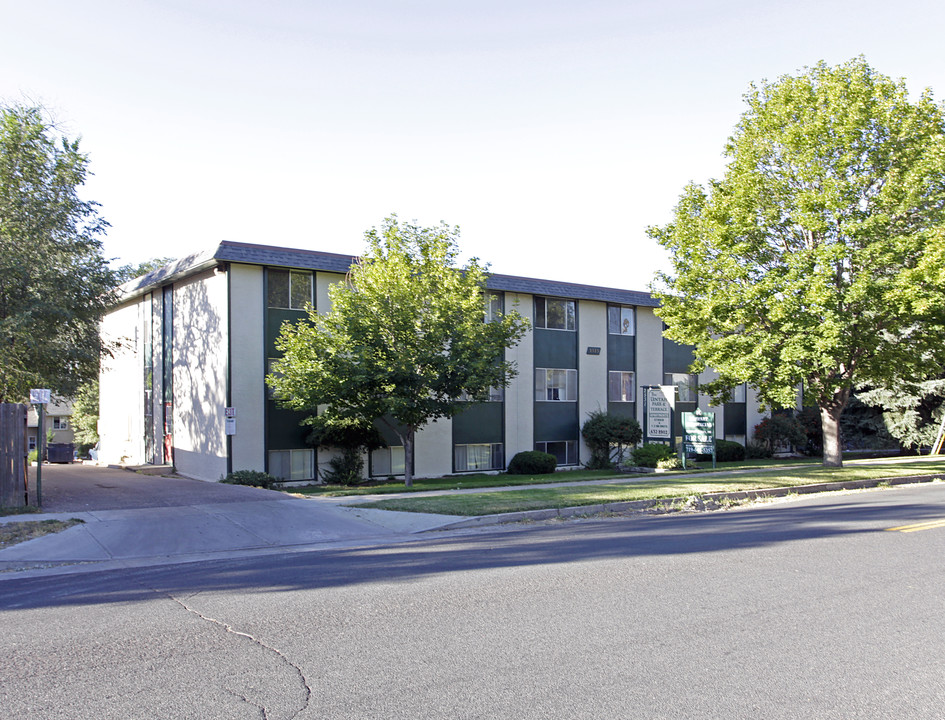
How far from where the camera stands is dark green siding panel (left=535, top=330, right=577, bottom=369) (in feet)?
103

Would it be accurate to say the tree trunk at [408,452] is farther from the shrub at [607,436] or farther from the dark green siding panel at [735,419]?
the dark green siding panel at [735,419]

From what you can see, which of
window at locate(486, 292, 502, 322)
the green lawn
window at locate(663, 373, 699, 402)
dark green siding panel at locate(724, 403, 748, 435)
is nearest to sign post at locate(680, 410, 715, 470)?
the green lawn

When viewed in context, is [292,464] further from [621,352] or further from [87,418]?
[87,418]

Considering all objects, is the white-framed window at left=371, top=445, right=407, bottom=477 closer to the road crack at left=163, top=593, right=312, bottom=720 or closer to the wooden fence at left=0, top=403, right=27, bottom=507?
the wooden fence at left=0, top=403, right=27, bottom=507

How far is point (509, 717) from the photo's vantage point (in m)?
4.55

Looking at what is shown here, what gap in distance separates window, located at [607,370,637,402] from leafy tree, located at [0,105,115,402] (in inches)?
793

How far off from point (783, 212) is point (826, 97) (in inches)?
124

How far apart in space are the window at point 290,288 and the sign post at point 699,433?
46.3 ft

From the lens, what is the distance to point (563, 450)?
105 ft

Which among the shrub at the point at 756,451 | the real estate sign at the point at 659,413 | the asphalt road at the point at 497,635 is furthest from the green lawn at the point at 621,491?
the shrub at the point at 756,451

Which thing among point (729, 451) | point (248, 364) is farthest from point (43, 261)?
point (729, 451)

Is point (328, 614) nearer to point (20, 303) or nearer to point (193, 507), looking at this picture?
point (193, 507)

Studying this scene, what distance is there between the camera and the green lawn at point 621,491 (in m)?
14.8

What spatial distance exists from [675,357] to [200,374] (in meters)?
20.9
